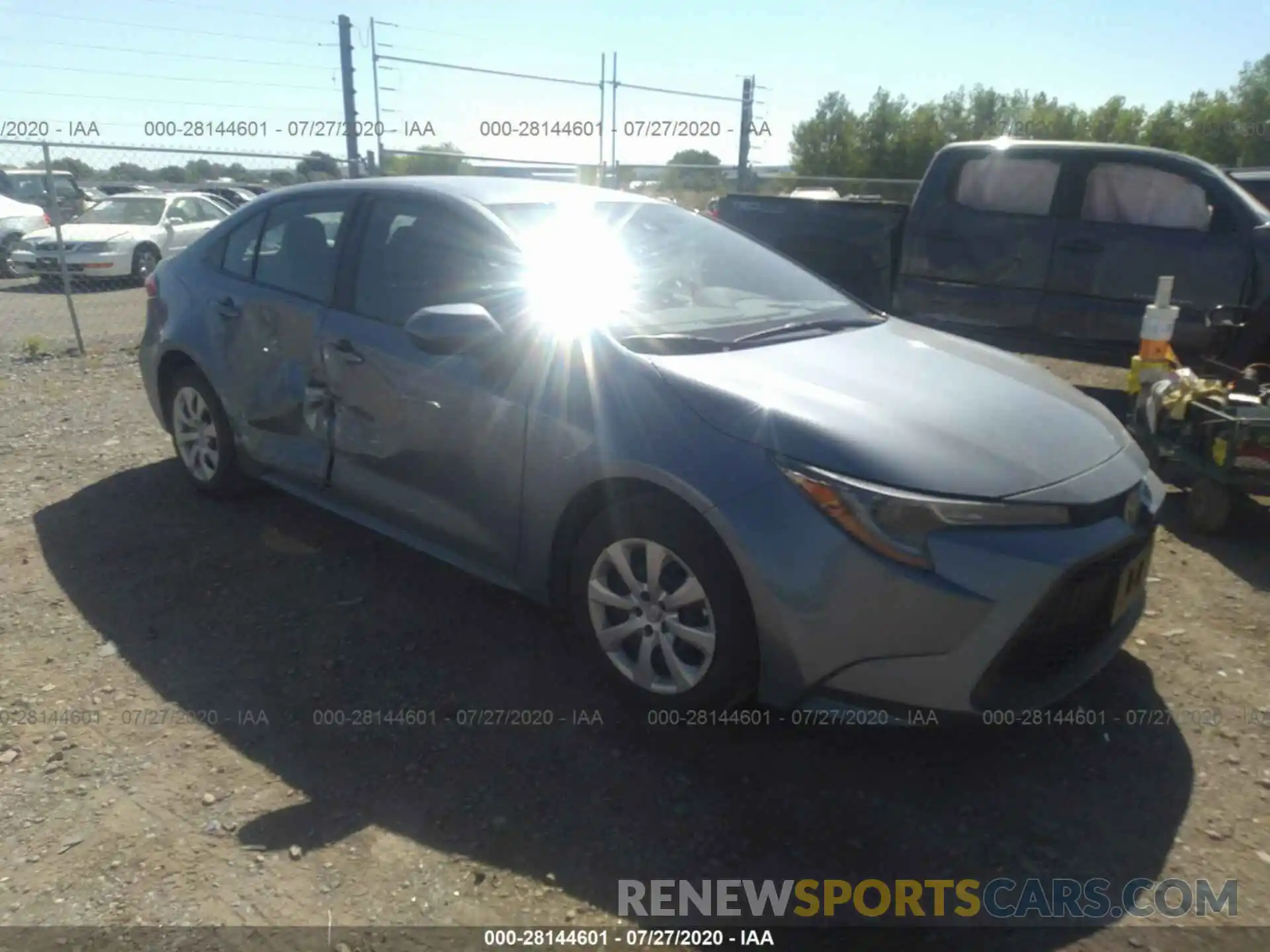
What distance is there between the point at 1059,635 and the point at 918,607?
481 mm

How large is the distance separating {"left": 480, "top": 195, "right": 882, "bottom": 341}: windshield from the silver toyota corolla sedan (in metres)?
0.02

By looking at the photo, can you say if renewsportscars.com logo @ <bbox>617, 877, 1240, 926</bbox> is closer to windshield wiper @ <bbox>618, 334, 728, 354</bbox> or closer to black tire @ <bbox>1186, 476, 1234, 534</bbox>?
windshield wiper @ <bbox>618, 334, 728, 354</bbox>

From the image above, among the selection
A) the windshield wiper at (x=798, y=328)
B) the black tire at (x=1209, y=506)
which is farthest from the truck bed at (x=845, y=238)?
the windshield wiper at (x=798, y=328)

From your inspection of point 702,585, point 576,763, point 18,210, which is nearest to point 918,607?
point 702,585

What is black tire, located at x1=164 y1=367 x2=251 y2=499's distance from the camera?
4.57m

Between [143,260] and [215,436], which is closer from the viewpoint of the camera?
Answer: [215,436]

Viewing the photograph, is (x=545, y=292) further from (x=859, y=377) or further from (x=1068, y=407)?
(x=1068, y=407)

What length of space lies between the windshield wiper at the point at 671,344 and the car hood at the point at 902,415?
0.18ft

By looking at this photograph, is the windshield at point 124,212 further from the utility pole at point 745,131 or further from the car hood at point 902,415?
the car hood at point 902,415

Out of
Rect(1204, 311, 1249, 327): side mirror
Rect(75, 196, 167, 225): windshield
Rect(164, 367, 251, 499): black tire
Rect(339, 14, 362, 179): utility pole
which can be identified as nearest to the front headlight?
Rect(164, 367, 251, 499): black tire

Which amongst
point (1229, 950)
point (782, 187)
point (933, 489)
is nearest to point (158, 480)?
point (933, 489)

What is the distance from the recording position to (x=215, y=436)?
464cm

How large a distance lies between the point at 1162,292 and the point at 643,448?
3688 millimetres

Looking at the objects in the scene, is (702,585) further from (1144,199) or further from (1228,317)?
(1144,199)
